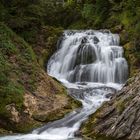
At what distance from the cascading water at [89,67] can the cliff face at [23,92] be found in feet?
3.08

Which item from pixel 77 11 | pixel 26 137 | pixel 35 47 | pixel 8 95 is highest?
pixel 77 11

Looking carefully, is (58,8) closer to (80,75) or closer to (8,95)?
(80,75)

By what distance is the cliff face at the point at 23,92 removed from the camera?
728 inches

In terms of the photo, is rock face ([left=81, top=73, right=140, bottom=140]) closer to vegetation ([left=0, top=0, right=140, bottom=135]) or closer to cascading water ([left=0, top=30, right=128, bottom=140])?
vegetation ([left=0, top=0, right=140, bottom=135])

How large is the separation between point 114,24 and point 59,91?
13370mm

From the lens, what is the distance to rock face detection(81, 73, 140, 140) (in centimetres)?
1525

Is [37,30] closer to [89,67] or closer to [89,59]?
[89,59]

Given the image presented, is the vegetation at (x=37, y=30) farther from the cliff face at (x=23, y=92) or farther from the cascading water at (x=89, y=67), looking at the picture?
the cascading water at (x=89, y=67)

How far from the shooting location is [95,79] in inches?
1006

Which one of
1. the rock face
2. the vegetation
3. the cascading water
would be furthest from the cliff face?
the rock face

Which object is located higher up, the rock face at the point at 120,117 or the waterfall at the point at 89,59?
the waterfall at the point at 89,59

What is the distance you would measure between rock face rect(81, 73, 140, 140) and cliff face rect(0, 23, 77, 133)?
102 inches

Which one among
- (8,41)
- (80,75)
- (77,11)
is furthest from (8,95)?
(77,11)

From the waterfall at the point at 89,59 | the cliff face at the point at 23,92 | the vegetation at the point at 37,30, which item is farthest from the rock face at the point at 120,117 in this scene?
the waterfall at the point at 89,59
